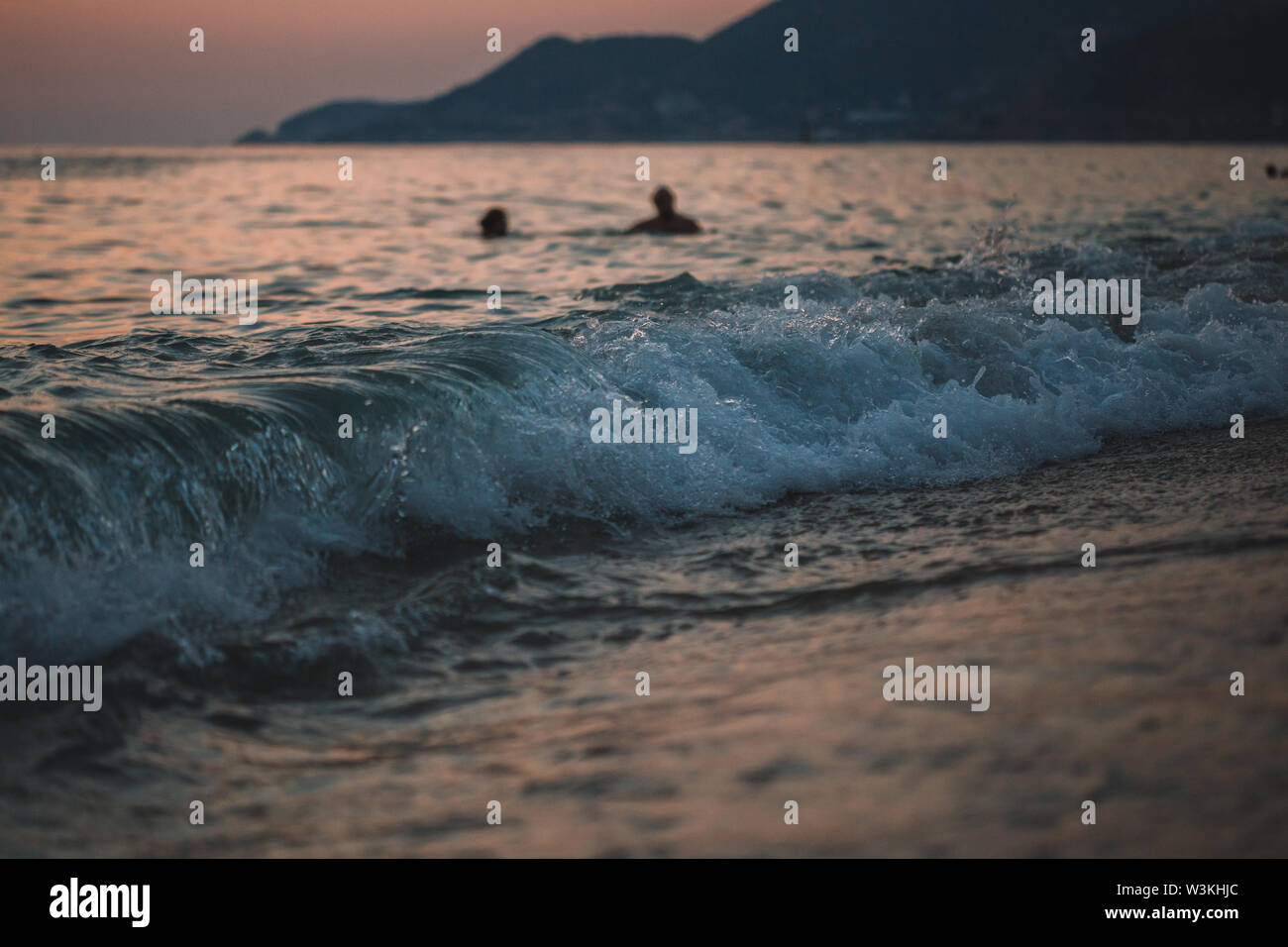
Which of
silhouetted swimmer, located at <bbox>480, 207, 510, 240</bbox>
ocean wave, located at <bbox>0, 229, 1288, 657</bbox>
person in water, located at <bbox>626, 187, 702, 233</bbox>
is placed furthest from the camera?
person in water, located at <bbox>626, 187, 702, 233</bbox>

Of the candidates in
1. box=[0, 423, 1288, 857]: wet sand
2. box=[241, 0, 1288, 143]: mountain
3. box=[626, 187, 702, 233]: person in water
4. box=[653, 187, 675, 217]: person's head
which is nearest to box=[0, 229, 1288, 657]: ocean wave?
box=[0, 423, 1288, 857]: wet sand

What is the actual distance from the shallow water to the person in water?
267 inches

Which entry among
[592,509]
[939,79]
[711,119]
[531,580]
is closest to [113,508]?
[531,580]

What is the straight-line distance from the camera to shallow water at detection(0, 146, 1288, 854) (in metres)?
2.95

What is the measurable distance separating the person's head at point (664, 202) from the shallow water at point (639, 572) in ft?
23.1

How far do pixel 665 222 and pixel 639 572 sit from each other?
13011 millimetres

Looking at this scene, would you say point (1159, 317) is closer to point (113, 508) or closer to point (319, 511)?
point (319, 511)

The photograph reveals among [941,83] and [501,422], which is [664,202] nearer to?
[501,422]

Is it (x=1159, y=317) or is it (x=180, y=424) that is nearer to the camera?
(x=180, y=424)

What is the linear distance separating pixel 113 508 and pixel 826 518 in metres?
3.39

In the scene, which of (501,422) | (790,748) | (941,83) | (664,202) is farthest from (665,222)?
(941,83)

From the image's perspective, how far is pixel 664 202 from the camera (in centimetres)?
1727

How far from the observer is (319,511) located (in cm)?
526

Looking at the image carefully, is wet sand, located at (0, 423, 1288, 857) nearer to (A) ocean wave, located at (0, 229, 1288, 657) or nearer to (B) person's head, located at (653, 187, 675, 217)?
(A) ocean wave, located at (0, 229, 1288, 657)
